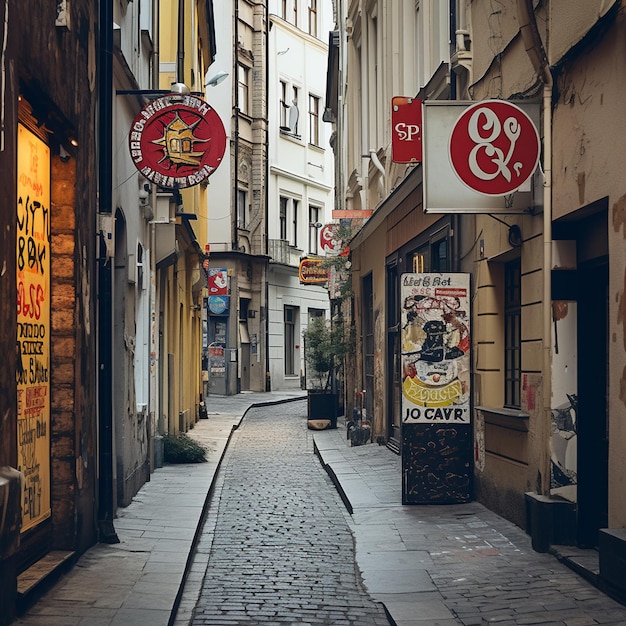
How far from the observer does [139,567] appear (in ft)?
26.0

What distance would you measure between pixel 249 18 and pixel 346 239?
65.8ft

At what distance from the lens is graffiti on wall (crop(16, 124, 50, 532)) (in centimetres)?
722

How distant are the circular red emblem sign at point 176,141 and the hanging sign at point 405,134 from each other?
7.66 feet

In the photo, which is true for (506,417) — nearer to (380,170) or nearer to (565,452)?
(565,452)

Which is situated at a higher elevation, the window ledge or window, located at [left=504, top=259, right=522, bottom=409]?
window, located at [left=504, top=259, right=522, bottom=409]

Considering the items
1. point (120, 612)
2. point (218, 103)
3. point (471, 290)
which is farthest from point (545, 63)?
point (218, 103)

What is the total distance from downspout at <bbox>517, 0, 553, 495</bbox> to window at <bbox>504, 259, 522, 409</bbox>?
5.49 ft

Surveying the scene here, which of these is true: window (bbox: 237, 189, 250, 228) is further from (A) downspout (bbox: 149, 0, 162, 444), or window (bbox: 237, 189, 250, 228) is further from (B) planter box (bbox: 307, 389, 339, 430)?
(A) downspout (bbox: 149, 0, 162, 444)

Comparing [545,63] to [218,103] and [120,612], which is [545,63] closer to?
[120,612]

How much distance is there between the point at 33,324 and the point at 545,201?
410 cm

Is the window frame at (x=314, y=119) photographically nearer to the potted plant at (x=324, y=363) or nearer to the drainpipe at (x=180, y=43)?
the potted plant at (x=324, y=363)

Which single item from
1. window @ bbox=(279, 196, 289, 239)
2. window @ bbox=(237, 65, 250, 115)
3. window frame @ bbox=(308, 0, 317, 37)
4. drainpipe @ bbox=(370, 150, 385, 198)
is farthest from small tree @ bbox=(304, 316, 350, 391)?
window frame @ bbox=(308, 0, 317, 37)

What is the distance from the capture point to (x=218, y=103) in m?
37.1

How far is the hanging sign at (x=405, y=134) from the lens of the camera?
12734 millimetres
